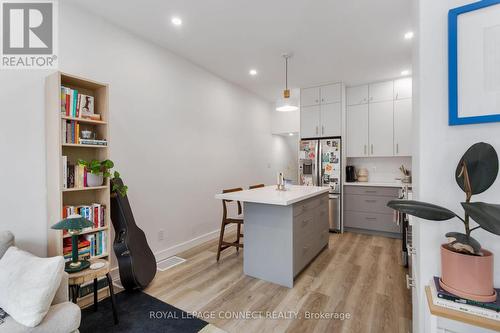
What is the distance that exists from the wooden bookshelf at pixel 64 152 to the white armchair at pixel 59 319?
20.4 inches

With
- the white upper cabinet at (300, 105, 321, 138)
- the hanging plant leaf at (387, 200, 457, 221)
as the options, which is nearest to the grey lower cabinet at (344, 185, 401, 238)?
the white upper cabinet at (300, 105, 321, 138)

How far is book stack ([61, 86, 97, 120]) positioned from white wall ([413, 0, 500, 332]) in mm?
2564

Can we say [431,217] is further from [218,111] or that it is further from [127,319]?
[218,111]

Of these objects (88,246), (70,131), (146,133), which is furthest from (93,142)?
(88,246)

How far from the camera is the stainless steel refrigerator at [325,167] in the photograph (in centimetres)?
441

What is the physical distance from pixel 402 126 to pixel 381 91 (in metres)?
0.78

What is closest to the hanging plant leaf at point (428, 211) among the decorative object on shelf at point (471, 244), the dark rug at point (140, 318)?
the decorative object on shelf at point (471, 244)

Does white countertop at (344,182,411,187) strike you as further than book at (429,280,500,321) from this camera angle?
Yes

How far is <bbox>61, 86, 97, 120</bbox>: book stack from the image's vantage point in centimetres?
201

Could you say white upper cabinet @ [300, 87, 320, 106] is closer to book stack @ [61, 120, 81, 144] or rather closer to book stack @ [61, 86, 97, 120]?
book stack @ [61, 86, 97, 120]

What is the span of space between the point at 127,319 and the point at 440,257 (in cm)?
226

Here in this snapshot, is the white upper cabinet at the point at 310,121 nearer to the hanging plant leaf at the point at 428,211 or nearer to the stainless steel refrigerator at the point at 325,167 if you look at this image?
the stainless steel refrigerator at the point at 325,167

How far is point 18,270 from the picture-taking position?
1403 mm

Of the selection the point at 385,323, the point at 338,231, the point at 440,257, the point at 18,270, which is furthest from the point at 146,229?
the point at 338,231
